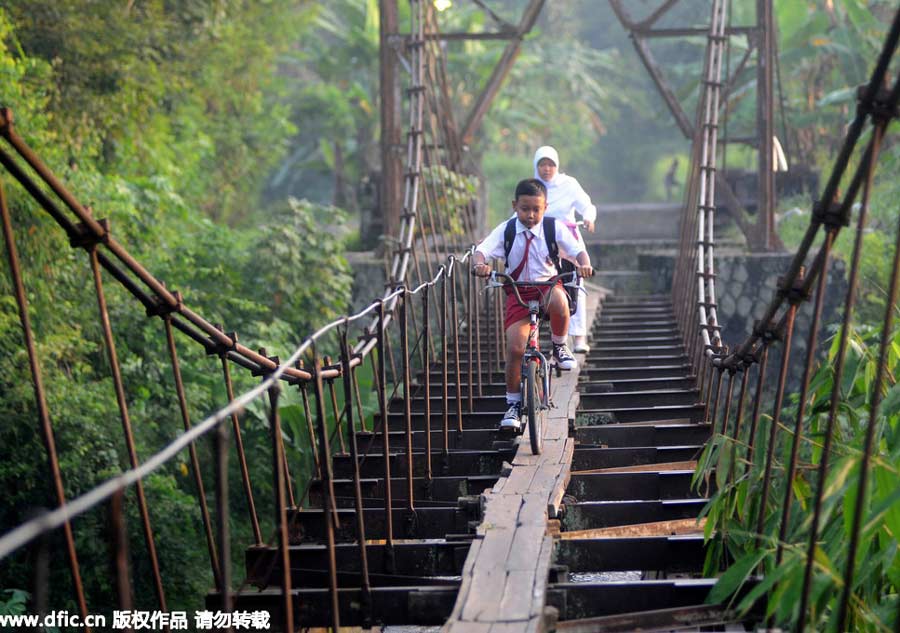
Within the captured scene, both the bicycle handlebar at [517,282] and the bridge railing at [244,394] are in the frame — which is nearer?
the bridge railing at [244,394]

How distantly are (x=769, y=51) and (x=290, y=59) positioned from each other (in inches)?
423

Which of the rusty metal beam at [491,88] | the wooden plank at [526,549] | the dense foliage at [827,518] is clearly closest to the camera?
the dense foliage at [827,518]

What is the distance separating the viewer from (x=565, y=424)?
19.1 feet

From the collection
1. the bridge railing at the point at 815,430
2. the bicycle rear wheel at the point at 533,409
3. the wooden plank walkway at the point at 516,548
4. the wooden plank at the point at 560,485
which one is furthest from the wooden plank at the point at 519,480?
the bridge railing at the point at 815,430

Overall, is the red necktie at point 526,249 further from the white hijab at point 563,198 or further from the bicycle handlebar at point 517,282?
the white hijab at point 563,198

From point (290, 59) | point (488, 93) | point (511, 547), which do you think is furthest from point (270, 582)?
point (290, 59)

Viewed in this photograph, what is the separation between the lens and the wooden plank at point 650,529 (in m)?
5.04

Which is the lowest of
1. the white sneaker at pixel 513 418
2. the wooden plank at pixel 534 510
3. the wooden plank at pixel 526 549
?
the wooden plank at pixel 526 549

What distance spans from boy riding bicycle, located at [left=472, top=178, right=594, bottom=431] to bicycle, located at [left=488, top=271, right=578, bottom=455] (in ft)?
0.14

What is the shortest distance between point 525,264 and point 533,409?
33.5 inches

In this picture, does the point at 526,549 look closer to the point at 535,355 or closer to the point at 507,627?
the point at 507,627

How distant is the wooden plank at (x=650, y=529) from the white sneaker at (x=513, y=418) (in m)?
0.61

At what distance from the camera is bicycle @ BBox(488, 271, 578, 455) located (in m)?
5.30

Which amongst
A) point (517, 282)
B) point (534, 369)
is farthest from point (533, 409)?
point (517, 282)
